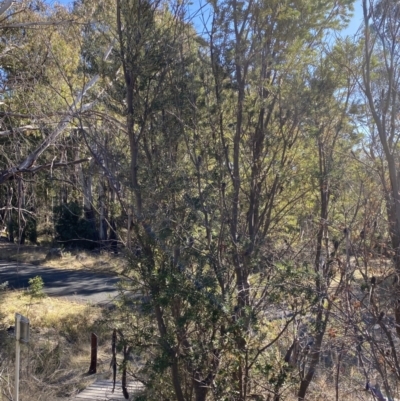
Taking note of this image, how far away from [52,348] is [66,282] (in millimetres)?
9718

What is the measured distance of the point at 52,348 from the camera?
1238cm

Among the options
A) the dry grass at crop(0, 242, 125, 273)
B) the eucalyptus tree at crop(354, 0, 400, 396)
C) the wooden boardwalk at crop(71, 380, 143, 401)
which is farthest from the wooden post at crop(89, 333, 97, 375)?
the dry grass at crop(0, 242, 125, 273)

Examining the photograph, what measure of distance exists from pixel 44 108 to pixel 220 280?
5759 mm

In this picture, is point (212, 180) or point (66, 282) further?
point (66, 282)

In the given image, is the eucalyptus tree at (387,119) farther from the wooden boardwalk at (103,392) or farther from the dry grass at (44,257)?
the dry grass at (44,257)

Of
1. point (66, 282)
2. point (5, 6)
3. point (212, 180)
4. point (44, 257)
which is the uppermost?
point (5, 6)

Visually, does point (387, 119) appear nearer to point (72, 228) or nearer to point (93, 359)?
point (93, 359)

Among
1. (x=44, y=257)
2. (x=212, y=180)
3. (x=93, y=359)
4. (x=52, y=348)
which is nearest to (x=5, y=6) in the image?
(x=212, y=180)

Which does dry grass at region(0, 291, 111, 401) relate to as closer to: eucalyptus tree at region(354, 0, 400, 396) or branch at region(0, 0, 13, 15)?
eucalyptus tree at region(354, 0, 400, 396)

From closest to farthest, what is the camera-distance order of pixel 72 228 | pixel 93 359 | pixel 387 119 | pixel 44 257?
pixel 387 119 < pixel 93 359 < pixel 44 257 < pixel 72 228

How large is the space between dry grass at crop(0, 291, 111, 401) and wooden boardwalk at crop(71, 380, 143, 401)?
10.0 inches

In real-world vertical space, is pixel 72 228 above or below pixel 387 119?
below

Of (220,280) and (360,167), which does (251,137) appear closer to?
(360,167)

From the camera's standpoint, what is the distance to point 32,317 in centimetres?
1525
